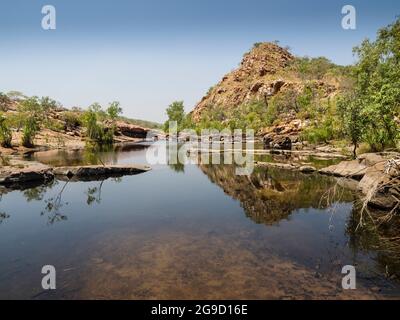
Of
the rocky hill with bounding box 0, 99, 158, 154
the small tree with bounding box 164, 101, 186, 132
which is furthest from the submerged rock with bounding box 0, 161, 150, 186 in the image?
the small tree with bounding box 164, 101, 186, 132

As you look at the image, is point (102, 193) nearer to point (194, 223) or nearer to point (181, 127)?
point (194, 223)

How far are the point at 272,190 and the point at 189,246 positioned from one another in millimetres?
13851

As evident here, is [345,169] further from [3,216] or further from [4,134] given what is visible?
[4,134]

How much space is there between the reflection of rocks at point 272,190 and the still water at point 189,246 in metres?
0.15

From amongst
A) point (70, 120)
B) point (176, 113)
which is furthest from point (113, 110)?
point (176, 113)

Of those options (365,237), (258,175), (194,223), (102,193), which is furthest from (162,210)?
(258,175)

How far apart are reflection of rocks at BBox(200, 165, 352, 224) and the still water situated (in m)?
0.15

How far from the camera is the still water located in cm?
1073

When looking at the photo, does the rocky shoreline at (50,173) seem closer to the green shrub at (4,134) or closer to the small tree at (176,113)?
the green shrub at (4,134)

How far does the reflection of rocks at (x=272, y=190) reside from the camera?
20.7m

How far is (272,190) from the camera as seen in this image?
2644cm

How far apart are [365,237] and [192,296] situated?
33.4ft

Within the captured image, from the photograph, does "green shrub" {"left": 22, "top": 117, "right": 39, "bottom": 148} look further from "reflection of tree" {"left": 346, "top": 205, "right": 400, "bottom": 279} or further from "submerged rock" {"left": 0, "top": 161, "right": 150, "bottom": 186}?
"reflection of tree" {"left": 346, "top": 205, "right": 400, "bottom": 279}

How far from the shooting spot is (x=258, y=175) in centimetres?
3391
